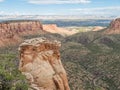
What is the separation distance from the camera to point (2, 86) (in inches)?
1240

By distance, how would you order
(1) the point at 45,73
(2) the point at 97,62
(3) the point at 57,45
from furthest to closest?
(2) the point at 97,62
(3) the point at 57,45
(1) the point at 45,73

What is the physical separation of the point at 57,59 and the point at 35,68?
2941mm

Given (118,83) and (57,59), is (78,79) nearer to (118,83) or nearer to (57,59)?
(118,83)

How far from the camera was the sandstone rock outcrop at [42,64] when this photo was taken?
36.2m

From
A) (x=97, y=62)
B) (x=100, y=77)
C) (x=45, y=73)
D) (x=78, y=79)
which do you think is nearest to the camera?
(x=45, y=73)

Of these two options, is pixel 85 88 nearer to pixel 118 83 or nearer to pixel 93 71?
pixel 118 83

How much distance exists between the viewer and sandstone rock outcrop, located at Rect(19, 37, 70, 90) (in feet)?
119

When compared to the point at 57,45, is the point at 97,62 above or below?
below

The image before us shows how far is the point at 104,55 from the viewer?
19112 cm

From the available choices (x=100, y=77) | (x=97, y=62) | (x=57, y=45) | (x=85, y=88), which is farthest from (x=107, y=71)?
(x=57, y=45)

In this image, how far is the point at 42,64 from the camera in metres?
37.2

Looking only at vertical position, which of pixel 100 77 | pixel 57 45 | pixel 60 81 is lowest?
pixel 100 77

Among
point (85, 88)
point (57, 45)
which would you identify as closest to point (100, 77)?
point (85, 88)

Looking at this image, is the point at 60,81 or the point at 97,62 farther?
the point at 97,62
